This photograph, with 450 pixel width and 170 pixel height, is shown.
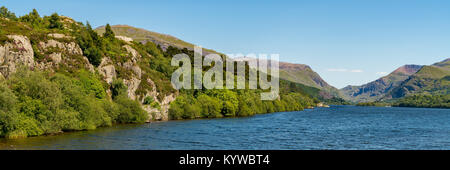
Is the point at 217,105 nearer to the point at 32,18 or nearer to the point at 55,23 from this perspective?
the point at 55,23

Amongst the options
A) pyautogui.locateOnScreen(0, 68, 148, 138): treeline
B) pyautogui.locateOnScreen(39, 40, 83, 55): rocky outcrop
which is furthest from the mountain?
pyautogui.locateOnScreen(39, 40, 83, 55): rocky outcrop

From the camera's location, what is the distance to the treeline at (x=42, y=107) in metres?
48.8

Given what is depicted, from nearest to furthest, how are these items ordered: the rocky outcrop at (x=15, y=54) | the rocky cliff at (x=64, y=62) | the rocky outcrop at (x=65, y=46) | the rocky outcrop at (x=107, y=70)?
1. the rocky outcrop at (x=15, y=54)
2. the rocky cliff at (x=64, y=62)
3. the rocky outcrop at (x=65, y=46)
4. the rocky outcrop at (x=107, y=70)

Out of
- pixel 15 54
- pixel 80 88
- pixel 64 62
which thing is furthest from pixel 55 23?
pixel 80 88

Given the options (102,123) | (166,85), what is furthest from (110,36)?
(102,123)

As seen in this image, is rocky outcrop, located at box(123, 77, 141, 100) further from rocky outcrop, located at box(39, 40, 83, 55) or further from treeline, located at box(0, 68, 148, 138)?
treeline, located at box(0, 68, 148, 138)

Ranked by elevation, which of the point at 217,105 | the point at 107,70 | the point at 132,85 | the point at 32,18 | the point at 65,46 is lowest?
the point at 217,105

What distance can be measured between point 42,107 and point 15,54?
19.5m

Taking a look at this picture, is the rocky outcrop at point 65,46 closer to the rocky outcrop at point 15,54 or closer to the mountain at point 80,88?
the mountain at point 80,88

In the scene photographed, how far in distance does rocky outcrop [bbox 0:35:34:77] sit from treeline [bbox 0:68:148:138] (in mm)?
3801

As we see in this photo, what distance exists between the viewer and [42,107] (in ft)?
176

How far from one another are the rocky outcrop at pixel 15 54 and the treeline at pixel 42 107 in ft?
12.5

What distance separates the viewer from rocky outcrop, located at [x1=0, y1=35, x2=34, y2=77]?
63.8 meters

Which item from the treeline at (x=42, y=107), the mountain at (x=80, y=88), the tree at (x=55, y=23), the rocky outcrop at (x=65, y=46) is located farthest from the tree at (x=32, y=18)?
the treeline at (x=42, y=107)
